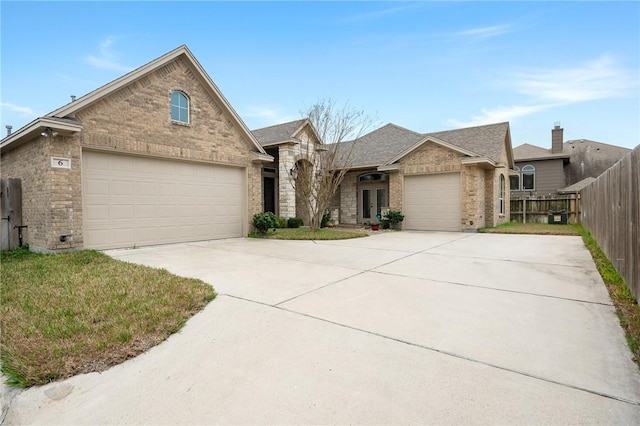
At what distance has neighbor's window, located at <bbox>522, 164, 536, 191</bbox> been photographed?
26.1 m

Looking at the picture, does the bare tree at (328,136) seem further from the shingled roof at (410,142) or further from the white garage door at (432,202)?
the white garage door at (432,202)

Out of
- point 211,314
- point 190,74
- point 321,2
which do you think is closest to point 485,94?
point 321,2

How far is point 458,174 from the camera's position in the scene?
50.3 ft

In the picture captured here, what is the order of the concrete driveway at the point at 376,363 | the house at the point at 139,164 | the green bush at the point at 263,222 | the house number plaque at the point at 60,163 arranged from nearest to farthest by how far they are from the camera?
the concrete driveway at the point at 376,363 < the house number plaque at the point at 60,163 < the house at the point at 139,164 < the green bush at the point at 263,222

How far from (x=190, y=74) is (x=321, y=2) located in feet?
17.6

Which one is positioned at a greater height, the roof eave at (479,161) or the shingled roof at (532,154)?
the shingled roof at (532,154)

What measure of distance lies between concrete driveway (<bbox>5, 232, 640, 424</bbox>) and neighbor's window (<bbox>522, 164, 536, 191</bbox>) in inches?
939

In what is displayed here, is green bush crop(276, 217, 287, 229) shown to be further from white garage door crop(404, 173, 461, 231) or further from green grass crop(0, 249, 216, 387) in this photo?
green grass crop(0, 249, 216, 387)

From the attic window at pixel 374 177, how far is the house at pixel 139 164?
837 cm

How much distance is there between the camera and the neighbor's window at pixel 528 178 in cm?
2609

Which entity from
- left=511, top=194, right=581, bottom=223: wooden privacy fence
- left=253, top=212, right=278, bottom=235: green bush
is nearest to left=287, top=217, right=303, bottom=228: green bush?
left=253, top=212, right=278, bottom=235: green bush

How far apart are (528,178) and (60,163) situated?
29.3 meters

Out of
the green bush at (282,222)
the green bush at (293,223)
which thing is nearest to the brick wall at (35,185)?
the green bush at (282,222)

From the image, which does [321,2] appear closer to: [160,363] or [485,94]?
[485,94]
